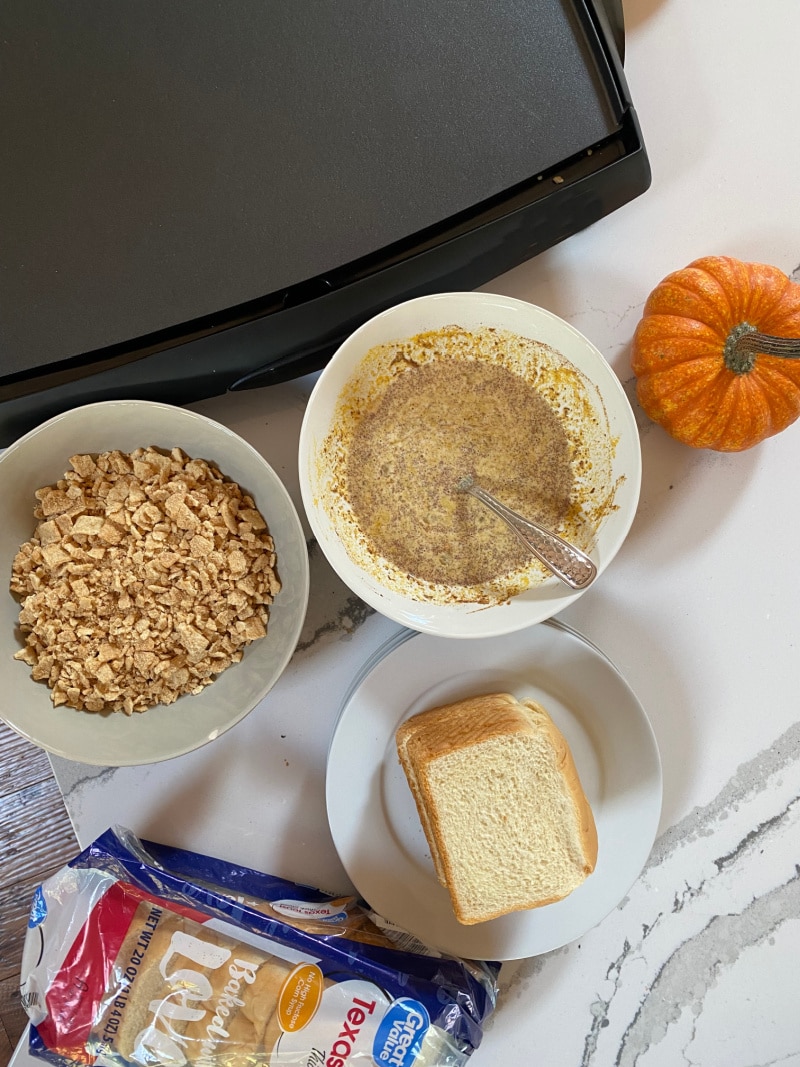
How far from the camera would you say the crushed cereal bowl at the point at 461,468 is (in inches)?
37.1

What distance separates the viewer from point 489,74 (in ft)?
2.65

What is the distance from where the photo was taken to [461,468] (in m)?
0.96

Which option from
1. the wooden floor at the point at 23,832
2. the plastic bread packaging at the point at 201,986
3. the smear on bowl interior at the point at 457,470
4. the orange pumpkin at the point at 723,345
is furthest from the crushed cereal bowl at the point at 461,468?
the wooden floor at the point at 23,832

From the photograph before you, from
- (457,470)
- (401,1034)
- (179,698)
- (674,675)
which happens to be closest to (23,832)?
(179,698)

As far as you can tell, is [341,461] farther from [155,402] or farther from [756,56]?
[756,56]

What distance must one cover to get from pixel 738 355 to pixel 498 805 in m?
0.64

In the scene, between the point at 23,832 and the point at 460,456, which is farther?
the point at 23,832

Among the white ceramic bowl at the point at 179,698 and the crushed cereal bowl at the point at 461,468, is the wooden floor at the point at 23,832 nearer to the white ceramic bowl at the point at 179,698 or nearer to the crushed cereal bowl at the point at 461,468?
the white ceramic bowl at the point at 179,698

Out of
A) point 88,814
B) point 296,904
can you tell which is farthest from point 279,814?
point 88,814

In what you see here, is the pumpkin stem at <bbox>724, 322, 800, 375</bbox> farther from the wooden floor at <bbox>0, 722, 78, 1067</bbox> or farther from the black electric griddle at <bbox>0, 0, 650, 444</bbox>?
the wooden floor at <bbox>0, 722, 78, 1067</bbox>

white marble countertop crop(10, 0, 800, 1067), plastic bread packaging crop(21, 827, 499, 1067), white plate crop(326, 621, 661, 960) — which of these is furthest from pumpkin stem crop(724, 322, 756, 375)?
plastic bread packaging crop(21, 827, 499, 1067)

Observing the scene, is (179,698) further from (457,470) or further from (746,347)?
(746,347)

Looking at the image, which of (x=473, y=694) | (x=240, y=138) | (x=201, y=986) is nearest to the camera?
(x=240, y=138)

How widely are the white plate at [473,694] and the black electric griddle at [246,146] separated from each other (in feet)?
1.61
